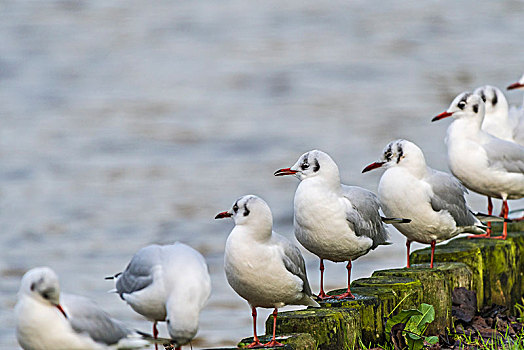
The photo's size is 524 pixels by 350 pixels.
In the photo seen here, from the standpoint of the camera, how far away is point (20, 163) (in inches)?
590

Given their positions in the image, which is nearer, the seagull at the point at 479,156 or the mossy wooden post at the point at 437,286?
the mossy wooden post at the point at 437,286

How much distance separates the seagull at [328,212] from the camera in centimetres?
549

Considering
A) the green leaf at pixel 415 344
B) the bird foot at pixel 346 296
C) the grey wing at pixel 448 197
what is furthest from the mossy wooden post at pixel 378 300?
the grey wing at pixel 448 197

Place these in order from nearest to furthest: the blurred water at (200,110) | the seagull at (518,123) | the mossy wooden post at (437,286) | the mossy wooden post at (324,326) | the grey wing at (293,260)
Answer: the mossy wooden post at (324,326), the grey wing at (293,260), the mossy wooden post at (437,286), the seagull at (518,123), the blurred water at (200,110)

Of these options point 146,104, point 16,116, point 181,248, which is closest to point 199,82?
point 146,104

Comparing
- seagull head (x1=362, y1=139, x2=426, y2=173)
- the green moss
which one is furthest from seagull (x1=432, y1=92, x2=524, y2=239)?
the green moss

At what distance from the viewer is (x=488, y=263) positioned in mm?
6254

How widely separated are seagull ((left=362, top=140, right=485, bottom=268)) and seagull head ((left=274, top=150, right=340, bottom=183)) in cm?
Answer: 50

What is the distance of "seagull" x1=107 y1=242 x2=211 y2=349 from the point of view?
409 cm

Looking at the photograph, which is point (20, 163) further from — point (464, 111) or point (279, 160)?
point (464, 111)

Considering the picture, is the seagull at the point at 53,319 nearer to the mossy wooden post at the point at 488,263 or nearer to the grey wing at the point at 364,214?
the grey wing at the point at 364,214

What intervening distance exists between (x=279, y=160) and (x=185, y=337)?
10737 mm

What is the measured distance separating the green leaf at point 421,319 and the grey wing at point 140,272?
4.39 feet

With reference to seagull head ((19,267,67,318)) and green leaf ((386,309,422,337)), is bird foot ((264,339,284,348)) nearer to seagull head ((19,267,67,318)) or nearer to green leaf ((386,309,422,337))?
green leaf ((386,309,422,337))
